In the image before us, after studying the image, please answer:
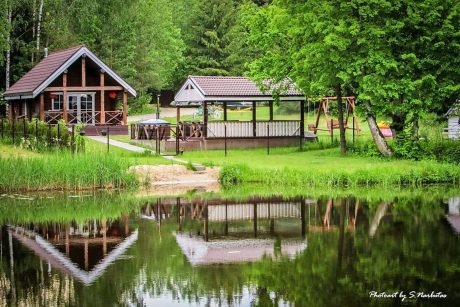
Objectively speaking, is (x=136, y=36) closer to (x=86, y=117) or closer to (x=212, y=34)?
(x=212, y=34)

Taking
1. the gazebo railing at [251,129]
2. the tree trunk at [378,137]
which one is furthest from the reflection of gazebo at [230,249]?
the gazebo railing at [251,129]

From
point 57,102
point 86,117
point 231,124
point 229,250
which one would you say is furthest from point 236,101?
point 229,250

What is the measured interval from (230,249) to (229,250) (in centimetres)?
14

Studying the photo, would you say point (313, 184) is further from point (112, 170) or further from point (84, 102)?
point (84, 102)

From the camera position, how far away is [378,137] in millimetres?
33875

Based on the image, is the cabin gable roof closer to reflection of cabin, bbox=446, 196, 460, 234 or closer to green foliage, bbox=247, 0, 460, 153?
green foliage, bbox=247, 0, 460, 153

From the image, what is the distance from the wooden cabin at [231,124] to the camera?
1553 inches

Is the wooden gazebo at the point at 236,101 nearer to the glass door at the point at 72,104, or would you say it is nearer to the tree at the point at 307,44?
the tree at the point at 307,44

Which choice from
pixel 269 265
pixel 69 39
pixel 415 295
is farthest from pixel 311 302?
pixel 69 39

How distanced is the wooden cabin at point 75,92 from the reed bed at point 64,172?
17314mm

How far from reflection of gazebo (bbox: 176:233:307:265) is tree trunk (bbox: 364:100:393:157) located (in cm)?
1526

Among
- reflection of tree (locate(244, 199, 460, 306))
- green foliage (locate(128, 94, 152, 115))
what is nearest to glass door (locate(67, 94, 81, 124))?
green foliage (locate(128, 94, 152, 115))

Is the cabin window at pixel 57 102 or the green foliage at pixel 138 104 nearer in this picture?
the cabin window at pixel 57 102

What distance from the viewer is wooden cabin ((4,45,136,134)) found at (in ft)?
148
